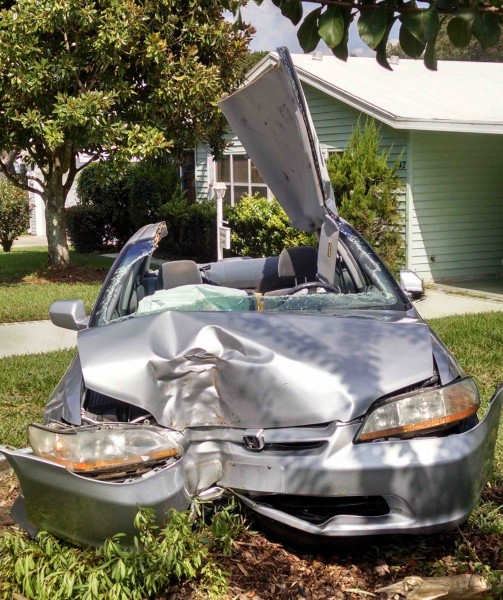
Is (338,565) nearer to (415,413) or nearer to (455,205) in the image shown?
(415,413)

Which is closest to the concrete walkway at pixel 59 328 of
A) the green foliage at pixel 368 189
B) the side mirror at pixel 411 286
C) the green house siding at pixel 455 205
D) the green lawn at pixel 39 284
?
the green lawn at pixel 39 284

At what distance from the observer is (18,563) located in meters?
3.15

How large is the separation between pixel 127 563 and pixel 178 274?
2.23 metres

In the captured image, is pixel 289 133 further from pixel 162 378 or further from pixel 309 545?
pixel 309 545

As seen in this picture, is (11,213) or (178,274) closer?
(178,274)

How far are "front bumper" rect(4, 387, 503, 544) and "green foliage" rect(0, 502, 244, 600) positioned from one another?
7 cm

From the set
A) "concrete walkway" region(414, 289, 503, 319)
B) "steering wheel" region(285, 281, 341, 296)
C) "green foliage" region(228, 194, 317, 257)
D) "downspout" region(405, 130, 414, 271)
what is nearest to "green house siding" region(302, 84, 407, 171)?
"downspout" region(405, 130, 414, 271)

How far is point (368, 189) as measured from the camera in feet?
40.8

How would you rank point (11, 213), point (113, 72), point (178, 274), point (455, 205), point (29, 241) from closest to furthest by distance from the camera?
point (178, 274), point (113, 72), point (455, 205), point (11, 213), point (29, 241)

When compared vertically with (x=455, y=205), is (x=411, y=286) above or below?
above

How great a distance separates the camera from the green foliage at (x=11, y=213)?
1969 cm

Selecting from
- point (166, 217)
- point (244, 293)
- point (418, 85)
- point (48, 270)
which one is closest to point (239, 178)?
point (166, 217)

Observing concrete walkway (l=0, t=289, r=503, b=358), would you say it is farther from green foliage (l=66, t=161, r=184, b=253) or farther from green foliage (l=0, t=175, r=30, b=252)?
green foliage (l=0, t=175, r=30, b=252)

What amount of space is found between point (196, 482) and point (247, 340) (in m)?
0.59
